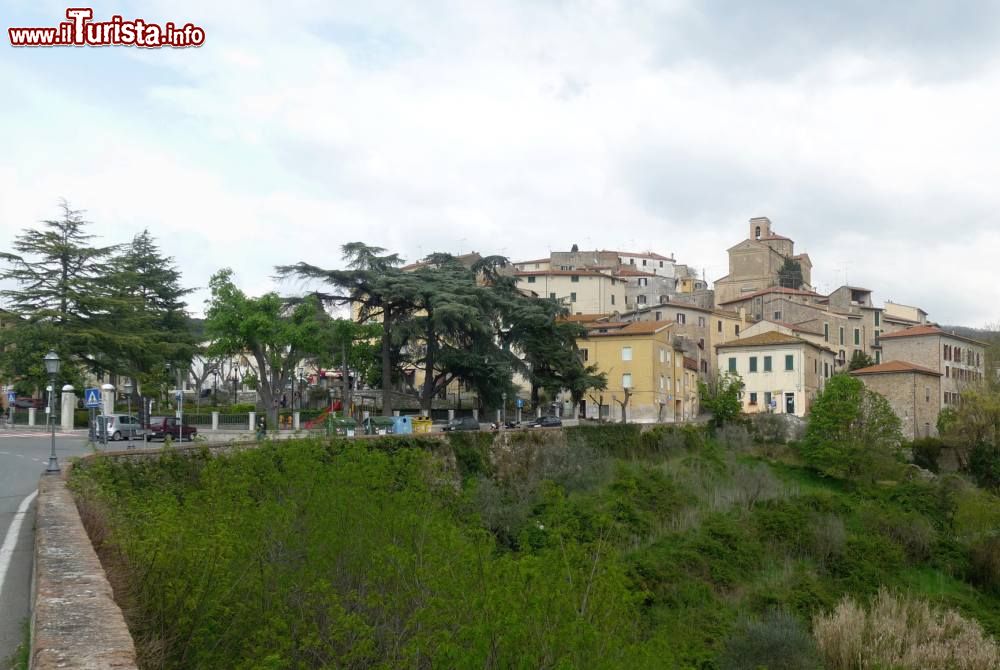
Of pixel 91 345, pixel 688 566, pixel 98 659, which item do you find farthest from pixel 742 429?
pixel 98 659

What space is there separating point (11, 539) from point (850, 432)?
151ft

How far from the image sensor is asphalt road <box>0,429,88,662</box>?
8.00m

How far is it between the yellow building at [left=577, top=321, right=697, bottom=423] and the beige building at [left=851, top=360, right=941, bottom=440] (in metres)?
13.6

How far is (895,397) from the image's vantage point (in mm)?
59969

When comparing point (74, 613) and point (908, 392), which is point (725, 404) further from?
point (74, 613)

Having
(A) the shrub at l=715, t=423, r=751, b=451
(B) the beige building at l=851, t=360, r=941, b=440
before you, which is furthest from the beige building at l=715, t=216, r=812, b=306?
(A) the shrub at l=715, t=423, r=751, b=451

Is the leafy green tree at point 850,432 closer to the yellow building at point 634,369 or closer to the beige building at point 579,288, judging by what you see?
the yellow building at point 634,369

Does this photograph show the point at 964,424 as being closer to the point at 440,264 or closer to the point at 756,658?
the point at 440,264

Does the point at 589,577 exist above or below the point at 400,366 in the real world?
below

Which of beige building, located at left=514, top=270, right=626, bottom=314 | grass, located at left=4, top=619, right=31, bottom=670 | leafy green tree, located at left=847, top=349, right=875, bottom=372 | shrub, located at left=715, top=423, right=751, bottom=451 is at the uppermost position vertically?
beige building, located at left=514, top=270, right=626, bottom=314

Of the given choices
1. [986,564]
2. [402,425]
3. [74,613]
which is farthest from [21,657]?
[986,564]

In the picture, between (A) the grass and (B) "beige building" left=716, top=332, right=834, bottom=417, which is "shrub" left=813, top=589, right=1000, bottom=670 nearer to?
(A) the grass

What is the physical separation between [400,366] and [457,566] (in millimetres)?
39821

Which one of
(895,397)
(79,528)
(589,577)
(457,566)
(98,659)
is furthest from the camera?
(895,397)
